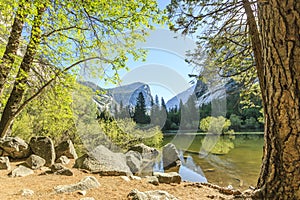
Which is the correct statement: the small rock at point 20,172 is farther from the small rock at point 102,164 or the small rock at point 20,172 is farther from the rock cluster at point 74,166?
the small rock at point 102,164

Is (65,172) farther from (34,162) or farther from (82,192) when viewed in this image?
(82,192)

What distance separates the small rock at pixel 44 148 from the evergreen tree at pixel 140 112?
5.07 meters

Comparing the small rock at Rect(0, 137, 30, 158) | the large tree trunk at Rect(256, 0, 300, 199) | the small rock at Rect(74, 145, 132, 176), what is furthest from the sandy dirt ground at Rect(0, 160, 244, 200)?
the small rock at Rect(0, 137, 30, 158)

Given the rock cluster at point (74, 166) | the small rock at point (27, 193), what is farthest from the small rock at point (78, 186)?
the small rock at point (27, 193)

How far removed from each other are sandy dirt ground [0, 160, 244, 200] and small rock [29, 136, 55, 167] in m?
0.97

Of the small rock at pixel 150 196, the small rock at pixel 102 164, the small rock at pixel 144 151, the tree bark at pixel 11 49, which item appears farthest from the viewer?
the small rock at pixel 144 151

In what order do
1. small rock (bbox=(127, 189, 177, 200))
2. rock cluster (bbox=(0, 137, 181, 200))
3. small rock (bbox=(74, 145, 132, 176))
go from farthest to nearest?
1. small rock (bbox=(74, 145, 132, 176))
2. rock cluster (bbox=(0, 137, 181, 200))
3. small rock (bbox=(127, 189, 177, 200))

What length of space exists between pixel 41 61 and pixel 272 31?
3592mm

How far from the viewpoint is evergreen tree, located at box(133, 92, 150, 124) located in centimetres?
975

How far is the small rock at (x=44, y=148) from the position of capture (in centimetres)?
453

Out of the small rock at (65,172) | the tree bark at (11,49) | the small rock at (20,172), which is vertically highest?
the tree bark at (11,49)

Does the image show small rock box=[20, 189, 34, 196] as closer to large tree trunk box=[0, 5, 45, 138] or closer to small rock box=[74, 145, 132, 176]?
small rock box=[74, 145, 132, 176]

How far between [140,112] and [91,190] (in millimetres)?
8522

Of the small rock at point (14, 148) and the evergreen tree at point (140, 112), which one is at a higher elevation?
the evergreen tree at point (140, 112)
